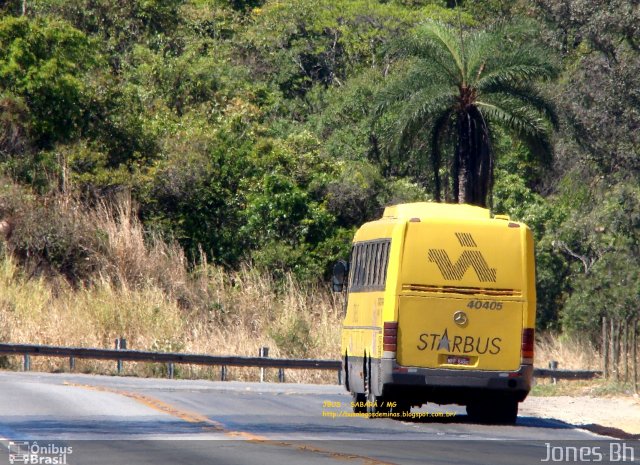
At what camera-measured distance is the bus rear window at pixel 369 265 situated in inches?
677

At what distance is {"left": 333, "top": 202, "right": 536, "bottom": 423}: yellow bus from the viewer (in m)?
16.5

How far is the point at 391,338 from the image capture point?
54.0 ft

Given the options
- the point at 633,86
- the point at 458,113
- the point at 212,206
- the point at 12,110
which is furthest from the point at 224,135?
the point at 633,86

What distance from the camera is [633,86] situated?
3447 cm

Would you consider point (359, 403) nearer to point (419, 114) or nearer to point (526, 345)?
point (526, 345)

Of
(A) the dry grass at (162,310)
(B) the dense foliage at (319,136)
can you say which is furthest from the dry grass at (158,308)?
(B) the dense foliage at (319,136)

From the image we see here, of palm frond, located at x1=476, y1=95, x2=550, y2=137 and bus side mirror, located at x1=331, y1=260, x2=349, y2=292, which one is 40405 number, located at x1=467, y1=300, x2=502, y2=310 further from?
palm frond, located at x1=476, y1=95, x2=550, y2=137

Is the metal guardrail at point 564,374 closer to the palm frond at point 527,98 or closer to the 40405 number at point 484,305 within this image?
the palm frond at point 527,98

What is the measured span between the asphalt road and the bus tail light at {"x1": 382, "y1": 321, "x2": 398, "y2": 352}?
1.08 m

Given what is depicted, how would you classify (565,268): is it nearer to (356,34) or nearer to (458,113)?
(458,113)

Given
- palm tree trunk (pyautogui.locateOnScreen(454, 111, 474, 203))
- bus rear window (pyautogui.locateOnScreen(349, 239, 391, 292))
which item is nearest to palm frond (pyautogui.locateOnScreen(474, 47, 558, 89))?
palm tree trunk (pyautogui.locateOnScreen(454, 111, 474, 203))

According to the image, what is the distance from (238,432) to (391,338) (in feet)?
9.07

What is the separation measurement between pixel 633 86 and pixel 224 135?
47.5 feet

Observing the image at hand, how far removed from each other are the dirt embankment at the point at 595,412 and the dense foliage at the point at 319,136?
32.6 ft
